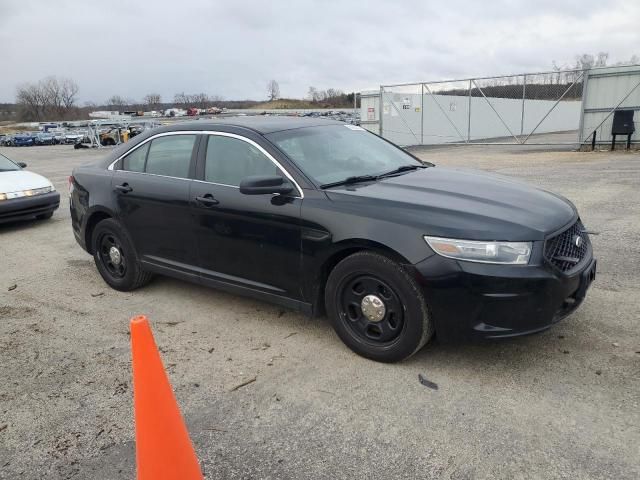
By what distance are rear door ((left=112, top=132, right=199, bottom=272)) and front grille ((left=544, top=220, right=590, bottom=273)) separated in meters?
2.78

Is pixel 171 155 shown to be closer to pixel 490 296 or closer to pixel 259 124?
pixel 259 124

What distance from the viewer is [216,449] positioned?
276 centimetres

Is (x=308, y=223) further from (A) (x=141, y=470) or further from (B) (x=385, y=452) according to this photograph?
(A) (x=141, y=470)

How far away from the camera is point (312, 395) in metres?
3.23

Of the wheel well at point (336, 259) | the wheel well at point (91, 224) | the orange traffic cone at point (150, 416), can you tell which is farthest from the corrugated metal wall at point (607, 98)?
the orange traffic cone at point (150, 416)

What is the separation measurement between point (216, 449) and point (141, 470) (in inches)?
25.4

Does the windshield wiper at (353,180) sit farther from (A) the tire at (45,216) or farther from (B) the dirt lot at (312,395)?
(A) the tire at (45,216)

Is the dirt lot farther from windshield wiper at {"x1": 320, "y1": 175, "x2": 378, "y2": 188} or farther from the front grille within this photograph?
windshield wiper at {"x1": 320, "y1": 175, "x2": 378, "y2": 188}

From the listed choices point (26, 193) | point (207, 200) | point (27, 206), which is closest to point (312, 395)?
point (207, 200)

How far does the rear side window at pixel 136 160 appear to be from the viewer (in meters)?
4.98

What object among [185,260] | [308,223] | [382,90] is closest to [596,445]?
[308,223]

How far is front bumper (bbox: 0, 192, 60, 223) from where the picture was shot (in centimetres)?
829

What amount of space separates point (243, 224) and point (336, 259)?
0.84 m

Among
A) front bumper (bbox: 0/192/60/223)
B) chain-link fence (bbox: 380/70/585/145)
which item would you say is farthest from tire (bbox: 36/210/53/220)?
chain-link fence (bbox: 380/70/585/145)
